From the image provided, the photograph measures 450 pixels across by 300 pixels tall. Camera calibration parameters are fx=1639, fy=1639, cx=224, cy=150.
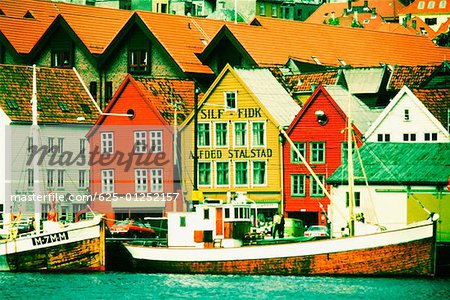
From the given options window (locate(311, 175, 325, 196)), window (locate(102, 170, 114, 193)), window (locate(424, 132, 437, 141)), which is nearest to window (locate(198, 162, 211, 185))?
window (locate(102, 170, 114, 193))

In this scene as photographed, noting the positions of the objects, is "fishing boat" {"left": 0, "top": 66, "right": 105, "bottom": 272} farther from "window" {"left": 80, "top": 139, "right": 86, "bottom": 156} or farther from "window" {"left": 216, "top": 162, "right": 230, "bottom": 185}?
"window" {"left": 80, "top": 139, "right": 86, "bottom": 156}

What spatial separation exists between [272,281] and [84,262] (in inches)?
476

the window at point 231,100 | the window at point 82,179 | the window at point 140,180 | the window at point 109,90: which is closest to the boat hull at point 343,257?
the window at point 231,100

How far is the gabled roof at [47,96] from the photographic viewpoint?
116094mm

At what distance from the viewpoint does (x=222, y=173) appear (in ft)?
355

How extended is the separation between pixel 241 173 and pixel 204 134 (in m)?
3.88

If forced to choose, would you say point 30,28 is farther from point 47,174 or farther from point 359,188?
point 359,188

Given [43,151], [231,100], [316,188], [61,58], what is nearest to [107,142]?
[43,151]

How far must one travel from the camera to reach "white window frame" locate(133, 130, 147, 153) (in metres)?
111

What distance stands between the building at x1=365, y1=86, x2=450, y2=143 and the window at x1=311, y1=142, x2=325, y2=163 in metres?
3.68

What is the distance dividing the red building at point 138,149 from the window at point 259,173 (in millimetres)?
5529

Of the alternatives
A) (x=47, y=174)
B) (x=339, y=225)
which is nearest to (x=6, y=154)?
(x=47, y=174)

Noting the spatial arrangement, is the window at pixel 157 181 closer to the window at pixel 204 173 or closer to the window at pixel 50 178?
the window at pixel 204 173

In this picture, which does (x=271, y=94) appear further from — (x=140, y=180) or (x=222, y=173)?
(x=140, y=180)
